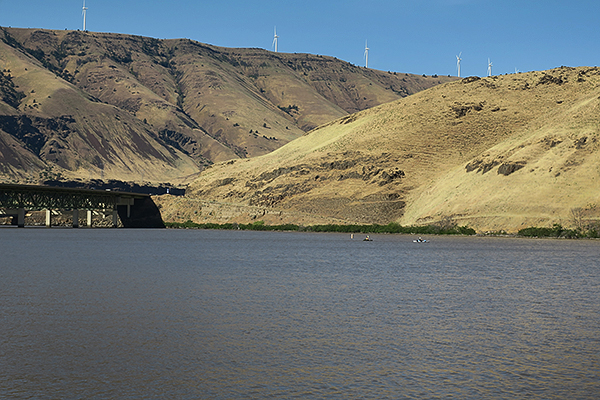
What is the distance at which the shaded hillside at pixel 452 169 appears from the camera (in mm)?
127188

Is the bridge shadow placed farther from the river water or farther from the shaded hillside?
the river water

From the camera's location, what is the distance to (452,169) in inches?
6471

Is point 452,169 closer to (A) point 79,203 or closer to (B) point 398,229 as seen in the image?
(B) point 398,229

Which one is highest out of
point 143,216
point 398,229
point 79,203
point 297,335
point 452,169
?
point 452,169

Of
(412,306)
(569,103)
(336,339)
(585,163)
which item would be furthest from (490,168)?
(336,339)

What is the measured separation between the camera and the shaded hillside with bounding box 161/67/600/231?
417ft

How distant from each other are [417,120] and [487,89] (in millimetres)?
25204

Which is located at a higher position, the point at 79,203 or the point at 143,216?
the point at 79,203

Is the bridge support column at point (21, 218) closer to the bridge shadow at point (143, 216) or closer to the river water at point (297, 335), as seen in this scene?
the bridge shadow at point (143, 216)

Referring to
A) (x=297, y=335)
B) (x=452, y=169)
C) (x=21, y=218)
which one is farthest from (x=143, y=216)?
(x=297, y=335)

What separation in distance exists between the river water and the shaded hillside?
7974 cm

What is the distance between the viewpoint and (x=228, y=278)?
4697 centimetres

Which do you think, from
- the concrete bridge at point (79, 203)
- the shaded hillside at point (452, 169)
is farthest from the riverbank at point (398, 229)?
the concrete bridge at point (79, 203)

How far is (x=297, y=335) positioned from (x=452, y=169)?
472 ft
